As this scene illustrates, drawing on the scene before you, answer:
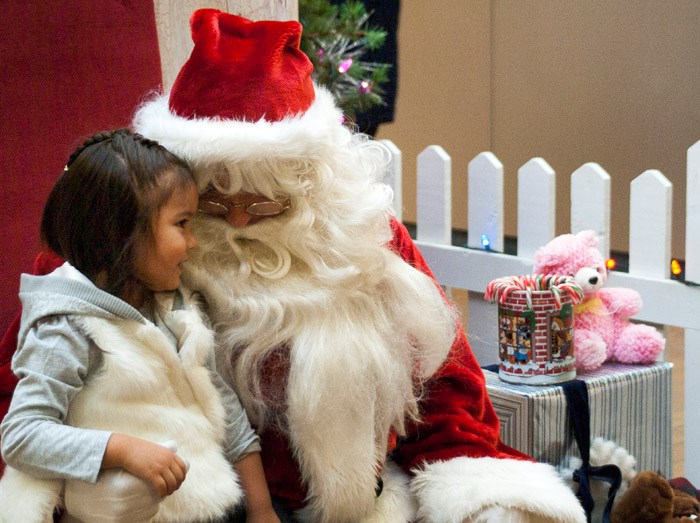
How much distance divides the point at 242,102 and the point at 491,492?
62 centimetres

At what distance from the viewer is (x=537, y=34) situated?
4.61 meters

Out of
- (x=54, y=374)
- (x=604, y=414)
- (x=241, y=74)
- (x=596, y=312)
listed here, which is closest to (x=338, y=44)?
(x=596, y=312)

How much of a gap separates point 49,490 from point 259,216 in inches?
17.9

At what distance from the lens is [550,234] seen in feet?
7.73

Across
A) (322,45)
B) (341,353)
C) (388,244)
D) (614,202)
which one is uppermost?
(322,45)

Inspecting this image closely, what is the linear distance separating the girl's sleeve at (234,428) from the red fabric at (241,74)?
0.35m

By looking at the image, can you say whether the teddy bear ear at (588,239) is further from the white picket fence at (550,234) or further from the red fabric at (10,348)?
the red fabric at (10,348)

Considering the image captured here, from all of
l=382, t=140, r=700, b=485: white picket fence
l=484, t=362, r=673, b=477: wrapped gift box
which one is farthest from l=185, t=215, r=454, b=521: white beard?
l=382, t=140, r=700, b=485: white picket fence

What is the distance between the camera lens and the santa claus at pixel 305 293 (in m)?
1.28

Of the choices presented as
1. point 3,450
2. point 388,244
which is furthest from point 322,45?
point 3,450

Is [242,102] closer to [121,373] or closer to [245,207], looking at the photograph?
[245,207]

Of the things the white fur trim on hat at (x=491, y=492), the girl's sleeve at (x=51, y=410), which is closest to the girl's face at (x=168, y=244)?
the girl's sleeve at (x=51, y=410)

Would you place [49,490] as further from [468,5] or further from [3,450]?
[468,5]

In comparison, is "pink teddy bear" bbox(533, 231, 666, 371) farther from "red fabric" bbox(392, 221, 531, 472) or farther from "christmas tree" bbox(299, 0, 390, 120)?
"christmas tree" bbox(299, 0, 390, 120)
